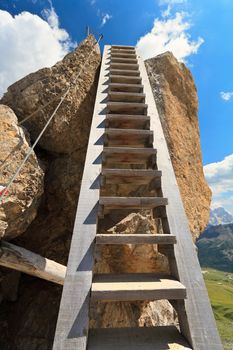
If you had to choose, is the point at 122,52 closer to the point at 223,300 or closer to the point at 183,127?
the point at 183,127

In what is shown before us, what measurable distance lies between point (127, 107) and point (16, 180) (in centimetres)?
274

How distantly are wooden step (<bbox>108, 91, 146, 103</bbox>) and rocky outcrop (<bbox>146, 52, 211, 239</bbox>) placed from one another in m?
1.00

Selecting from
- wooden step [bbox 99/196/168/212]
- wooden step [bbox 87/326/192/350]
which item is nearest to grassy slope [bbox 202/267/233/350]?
wooden step [bbox 99/196/168/212]

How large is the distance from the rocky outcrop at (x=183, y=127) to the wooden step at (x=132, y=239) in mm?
3499

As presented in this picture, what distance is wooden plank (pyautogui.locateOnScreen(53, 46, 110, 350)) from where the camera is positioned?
1852mm

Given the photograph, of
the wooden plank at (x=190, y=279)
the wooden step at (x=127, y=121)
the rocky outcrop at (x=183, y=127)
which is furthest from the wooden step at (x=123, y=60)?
the wooden plank at (x=190, y=279)

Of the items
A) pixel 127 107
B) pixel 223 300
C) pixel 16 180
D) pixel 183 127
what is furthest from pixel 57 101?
pixel 223 300

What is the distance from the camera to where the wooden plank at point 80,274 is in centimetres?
185

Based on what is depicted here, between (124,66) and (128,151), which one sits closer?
(128,151)

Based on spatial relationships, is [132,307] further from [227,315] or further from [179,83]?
[227,315]

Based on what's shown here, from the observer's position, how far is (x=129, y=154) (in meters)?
3.89

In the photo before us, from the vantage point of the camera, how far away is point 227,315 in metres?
99.4

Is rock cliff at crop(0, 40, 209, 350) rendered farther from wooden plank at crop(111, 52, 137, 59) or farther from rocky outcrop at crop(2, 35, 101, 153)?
wooden plank at crop(111, 52, 137, 59)

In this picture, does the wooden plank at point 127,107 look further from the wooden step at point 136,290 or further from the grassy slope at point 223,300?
the grassy slope at point 223,300
